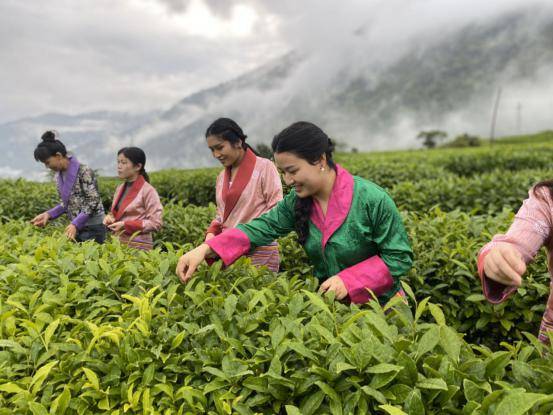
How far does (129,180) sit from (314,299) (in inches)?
128

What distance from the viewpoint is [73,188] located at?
14.7 feet

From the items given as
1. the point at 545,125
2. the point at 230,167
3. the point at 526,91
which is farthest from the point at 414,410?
the point at 526,91

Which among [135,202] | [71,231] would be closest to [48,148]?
[71,231]

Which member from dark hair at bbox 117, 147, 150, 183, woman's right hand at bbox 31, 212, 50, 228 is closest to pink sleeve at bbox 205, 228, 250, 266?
dark hair at bbox 117, 147, 150, 183

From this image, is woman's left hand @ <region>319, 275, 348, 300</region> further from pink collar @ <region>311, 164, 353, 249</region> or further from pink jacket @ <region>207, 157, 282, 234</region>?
pink jacket @ <region>207, 157, 282, 234</region>

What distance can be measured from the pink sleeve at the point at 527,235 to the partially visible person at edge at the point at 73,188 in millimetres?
3909

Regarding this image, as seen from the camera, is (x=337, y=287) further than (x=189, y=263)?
No

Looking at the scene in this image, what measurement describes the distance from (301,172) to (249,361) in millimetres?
975

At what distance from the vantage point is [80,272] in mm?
2561

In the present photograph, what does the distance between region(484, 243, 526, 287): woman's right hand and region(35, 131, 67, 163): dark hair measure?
4.21 m

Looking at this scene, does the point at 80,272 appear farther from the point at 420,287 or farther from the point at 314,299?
the point at 420,287

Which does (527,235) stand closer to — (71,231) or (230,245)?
(230,245)

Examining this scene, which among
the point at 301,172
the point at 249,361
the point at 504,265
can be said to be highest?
the point at 301,172

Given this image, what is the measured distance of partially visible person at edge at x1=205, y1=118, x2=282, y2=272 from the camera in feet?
10.2
